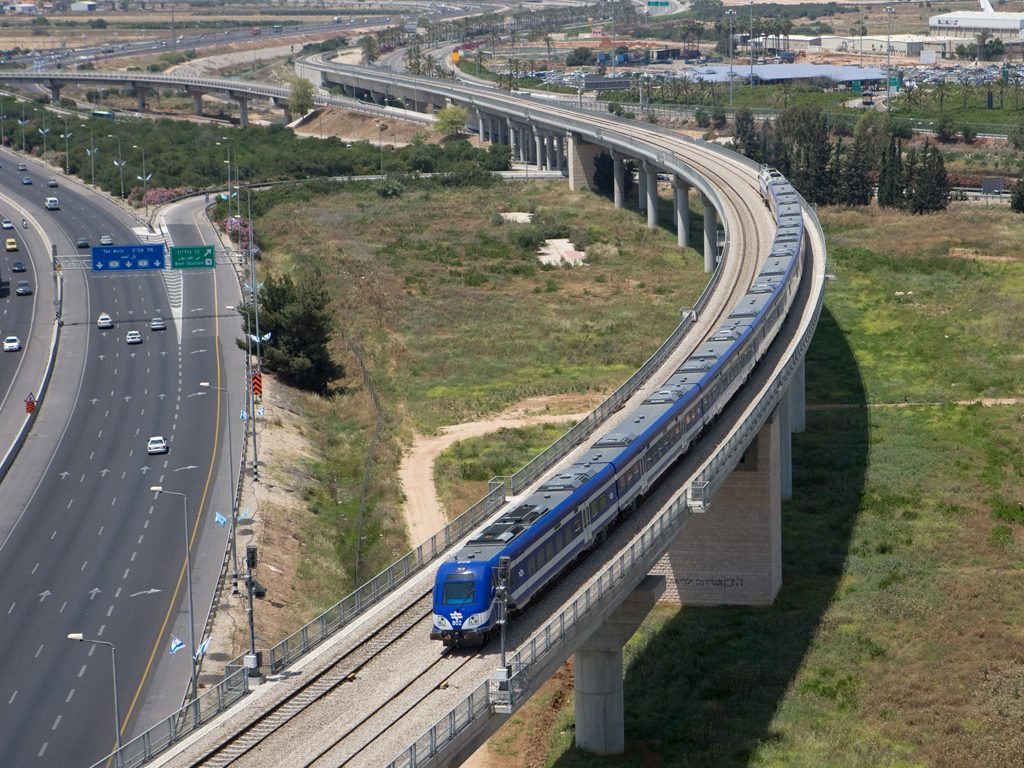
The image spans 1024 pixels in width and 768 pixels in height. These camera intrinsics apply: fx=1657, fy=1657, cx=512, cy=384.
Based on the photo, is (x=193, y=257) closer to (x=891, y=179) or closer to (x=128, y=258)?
(x=128, y=258)

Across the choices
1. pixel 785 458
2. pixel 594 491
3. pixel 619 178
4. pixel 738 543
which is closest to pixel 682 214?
pixel 619 178

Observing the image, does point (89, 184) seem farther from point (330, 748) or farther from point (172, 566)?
point (330, 748)

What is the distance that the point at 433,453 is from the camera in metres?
89.4

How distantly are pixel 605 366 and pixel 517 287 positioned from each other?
2793 cm

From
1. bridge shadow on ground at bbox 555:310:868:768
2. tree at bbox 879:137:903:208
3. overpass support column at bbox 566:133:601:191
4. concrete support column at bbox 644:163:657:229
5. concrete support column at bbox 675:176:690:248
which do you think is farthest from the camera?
overpass support column at bbox 566:133:601:191

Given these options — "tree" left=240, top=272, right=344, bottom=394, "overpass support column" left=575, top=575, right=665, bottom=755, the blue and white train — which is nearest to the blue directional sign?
"tree" left=240, top=272, right=344, bottom=394

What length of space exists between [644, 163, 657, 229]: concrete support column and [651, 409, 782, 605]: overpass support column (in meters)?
Result: 84.7

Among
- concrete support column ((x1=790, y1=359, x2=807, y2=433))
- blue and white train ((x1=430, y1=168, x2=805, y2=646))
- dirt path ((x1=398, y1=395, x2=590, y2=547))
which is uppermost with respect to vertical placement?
blue and white train ((x1=430, y1=168, x2=805, y2=646))

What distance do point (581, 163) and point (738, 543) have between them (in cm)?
11033

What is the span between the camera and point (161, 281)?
440 ft

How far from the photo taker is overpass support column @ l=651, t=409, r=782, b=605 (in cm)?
6706

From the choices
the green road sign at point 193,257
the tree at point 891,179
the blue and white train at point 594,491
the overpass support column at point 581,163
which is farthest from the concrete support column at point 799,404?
the overpass support column at point 581,163

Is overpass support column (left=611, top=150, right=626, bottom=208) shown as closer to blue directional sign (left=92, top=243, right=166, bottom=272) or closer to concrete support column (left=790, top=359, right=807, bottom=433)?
blue directional sign (left=92, top=243, right=166, bottom=272)

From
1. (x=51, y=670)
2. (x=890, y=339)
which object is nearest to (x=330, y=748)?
(x=51, y=670)
